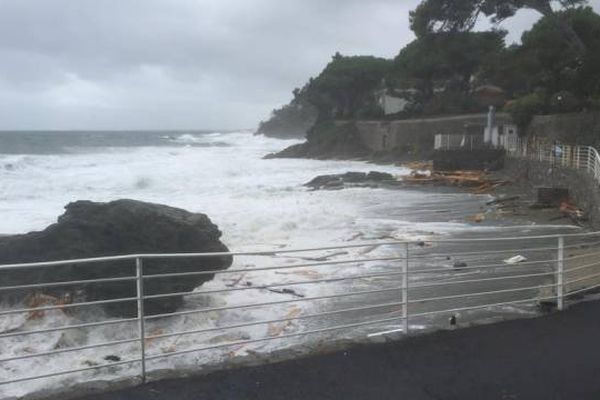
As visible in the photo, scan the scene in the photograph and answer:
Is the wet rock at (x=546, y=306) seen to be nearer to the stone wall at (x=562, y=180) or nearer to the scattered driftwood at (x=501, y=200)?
the stone wall at (x=562, y=180)

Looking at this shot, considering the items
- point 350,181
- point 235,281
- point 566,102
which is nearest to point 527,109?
point 566,102

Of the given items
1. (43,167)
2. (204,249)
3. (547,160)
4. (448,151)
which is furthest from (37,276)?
(43,167)

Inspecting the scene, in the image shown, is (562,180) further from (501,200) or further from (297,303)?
(297,303)

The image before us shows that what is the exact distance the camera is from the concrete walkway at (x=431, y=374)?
13.3ft

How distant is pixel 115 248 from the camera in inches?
388

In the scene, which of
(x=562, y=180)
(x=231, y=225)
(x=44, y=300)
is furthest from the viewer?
(x=562, y=180)

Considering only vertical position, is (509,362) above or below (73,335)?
above

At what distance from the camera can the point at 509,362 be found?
4688 millimetres

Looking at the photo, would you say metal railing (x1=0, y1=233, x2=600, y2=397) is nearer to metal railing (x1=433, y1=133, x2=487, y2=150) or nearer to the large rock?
the large rock

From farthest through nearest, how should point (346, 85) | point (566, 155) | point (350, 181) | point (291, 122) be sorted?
point (291, 122) < point (346, 85) < point (350, 181) < point (566, 155)

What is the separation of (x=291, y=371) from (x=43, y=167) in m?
42.0

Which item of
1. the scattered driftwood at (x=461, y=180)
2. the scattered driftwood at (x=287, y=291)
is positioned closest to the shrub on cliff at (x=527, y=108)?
the scattered driftwood at (x=461, y=180)

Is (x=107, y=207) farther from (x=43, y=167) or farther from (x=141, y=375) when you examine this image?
(x=43, y=167)

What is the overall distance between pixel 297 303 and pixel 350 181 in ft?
79.5
